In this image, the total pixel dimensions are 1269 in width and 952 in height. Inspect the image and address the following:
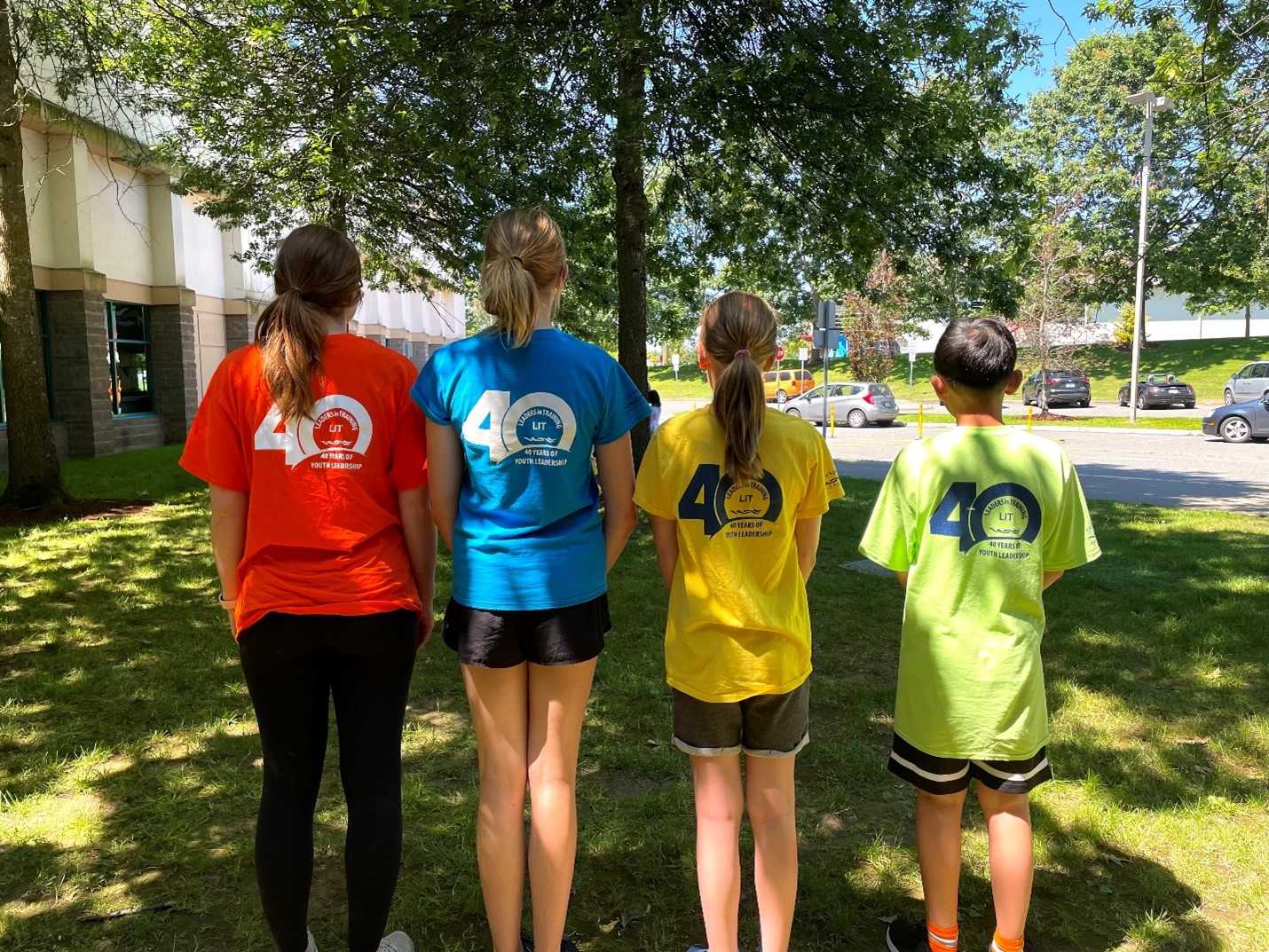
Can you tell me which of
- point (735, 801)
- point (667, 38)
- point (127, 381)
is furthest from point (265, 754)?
point (127, 381)

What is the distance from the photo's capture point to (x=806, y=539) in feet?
8.21

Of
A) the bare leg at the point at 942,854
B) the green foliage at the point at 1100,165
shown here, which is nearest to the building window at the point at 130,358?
the bare leg at the point at 942,854

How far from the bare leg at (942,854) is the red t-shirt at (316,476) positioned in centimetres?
157

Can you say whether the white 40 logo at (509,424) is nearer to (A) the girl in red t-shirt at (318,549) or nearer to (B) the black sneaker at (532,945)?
(A) the girl in red t-shirt at (318,549)

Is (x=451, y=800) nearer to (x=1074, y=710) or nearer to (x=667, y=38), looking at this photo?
(x=1074, y=710)

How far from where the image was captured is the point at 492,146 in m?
7.78

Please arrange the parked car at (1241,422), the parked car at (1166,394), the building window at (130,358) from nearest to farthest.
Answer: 1. the building window at (130,358)
2. the parked car at (1241,422)
3. the parked car at (1166,394)

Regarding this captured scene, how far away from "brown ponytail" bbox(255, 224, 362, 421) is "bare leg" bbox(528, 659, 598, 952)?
0.92 m

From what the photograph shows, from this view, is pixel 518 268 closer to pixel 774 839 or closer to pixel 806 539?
pixel 806 539

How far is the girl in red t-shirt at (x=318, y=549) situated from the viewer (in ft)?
7.28

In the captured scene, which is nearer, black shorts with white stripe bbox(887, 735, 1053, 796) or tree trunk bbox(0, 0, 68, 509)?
black shorts with white stripe bbox(887, 735, 1053, 796)

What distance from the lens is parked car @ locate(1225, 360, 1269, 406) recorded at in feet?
94.5

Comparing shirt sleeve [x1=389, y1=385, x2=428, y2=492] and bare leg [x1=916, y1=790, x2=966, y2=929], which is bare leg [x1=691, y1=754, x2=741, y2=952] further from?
shirt sleeve [x1=389, y1=385, x2=428, y2=492]

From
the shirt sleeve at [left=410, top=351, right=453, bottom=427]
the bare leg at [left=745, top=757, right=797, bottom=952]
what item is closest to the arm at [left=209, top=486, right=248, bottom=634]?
the shirt sleeve at [left=410, top=351, right=453, bottom=427]
